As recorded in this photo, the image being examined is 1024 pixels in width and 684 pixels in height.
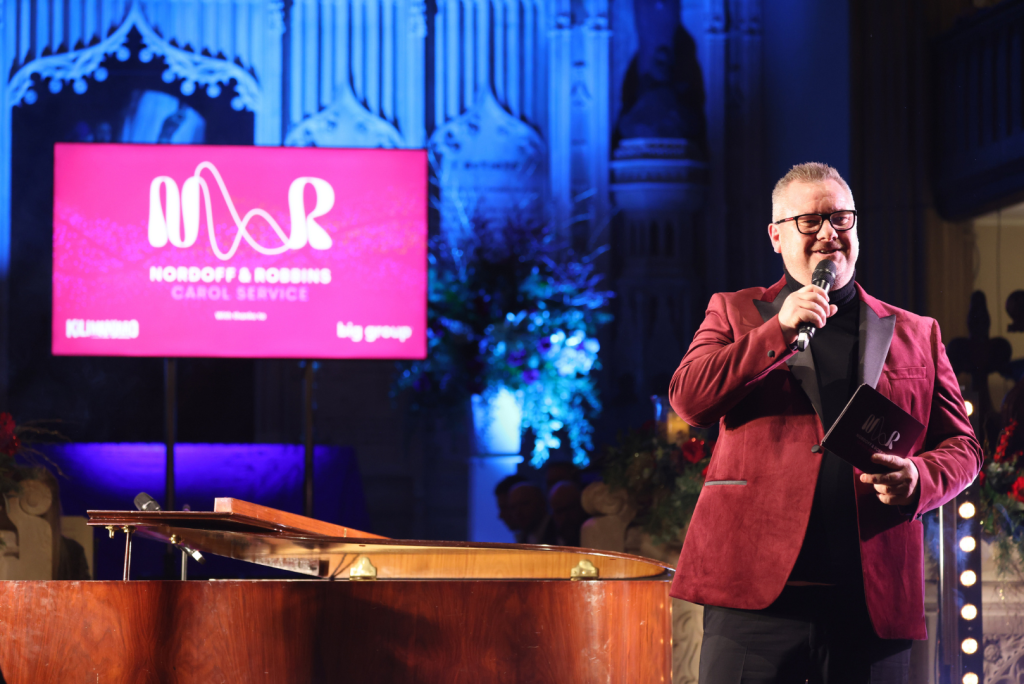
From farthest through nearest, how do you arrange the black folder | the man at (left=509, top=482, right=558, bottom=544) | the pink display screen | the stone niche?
the stone niche < the man at (left=509, top=482, right=558, bottom=544) < the pink display screen < the black folder

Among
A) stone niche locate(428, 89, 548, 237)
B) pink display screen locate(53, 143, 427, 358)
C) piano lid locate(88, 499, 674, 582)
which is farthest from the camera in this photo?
stone niche locate(428, 89, 548, 237)

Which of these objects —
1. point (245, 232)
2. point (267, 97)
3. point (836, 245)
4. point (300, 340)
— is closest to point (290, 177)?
point (245, 232)

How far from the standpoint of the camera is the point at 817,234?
4.34 feet

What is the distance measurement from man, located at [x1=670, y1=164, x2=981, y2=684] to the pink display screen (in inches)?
138

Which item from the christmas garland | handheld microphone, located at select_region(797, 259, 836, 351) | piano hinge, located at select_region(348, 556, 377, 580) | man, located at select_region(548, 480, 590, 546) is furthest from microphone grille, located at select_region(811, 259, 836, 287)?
man, located at select_region(548, 480, 590, 546)

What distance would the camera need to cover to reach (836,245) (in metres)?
1.33

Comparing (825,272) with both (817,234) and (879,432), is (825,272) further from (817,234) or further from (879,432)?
(879,432)

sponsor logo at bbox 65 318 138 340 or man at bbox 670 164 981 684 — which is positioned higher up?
sponsor logo at bbox 65 318 138 340

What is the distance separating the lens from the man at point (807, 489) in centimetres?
125

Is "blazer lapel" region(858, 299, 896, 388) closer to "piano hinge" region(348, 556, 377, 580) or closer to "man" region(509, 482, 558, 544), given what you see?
"piano hinge" region(348, 556, 377, 580)

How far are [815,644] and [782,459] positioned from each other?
0.24 metres

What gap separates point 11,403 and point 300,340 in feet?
8.21

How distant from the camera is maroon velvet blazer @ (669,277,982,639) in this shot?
1.26m

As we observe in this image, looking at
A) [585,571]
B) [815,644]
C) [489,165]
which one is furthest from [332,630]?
[489,165]
